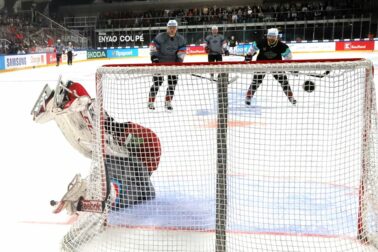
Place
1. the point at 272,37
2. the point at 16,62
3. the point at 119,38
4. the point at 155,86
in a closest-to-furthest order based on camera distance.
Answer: the point at 155,86 < the point at 272,37 < the point at 16,62 < the point at 119,38

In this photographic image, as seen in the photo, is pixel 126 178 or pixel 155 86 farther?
pixel 155 86

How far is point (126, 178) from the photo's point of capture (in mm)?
2256

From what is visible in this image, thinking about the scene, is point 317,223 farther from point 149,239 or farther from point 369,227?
point 149,239

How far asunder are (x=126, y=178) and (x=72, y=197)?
286mm

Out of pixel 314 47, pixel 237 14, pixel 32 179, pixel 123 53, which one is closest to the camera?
pixel 32 179

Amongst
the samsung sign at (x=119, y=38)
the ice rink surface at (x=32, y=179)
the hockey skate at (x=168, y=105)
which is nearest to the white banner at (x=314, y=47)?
the samsung sign at (x=119, y=38)

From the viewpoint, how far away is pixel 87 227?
2.21 metres

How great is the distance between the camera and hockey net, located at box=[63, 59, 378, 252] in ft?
6.35

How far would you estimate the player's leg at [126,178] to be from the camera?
225 cm

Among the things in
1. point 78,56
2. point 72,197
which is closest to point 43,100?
point 72,197

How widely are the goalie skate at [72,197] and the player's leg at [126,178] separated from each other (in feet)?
0.50

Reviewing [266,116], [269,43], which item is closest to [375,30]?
[269,43]

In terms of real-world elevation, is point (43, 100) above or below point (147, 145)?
above

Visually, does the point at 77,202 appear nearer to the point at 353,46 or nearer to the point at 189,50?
the point at 189,50
